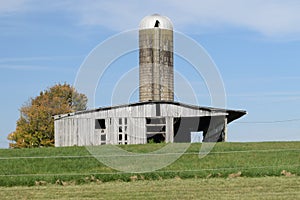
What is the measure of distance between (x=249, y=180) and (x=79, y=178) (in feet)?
17.5

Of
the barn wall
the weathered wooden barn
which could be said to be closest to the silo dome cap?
the weathered wooden barn

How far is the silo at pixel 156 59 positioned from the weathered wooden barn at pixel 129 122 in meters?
2.36

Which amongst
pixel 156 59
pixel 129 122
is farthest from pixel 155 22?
pixel 129 122

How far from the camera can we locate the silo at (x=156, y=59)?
4172 cm

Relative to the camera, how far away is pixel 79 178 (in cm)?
1836

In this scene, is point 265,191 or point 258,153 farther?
point 258,153

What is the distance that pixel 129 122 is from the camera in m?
39.1

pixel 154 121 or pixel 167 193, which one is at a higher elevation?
pixel 154 121

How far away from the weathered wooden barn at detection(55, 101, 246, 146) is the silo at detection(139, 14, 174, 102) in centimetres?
236

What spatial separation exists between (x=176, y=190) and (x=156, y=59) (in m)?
31.6

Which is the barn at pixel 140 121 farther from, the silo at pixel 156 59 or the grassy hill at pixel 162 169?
the grassy hill at pixel 162 169

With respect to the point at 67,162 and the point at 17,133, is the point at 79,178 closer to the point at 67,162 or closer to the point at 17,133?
the point at 67,162

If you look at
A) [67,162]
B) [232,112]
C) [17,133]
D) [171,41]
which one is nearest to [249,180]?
[67,162]

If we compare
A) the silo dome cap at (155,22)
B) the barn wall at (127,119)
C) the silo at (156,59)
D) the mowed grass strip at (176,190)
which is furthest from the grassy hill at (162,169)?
the silo dome cap at (155,22)
